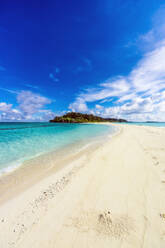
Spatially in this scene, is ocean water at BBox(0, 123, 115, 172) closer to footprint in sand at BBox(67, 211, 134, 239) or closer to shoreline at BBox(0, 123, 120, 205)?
shoreline at BBox(0, 123, 120, 205)

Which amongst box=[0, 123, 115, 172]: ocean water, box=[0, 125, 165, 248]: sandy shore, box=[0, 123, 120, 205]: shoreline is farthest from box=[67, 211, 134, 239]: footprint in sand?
box=[0, 123, 115, 172]: ocean water

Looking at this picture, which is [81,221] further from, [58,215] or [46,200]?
[46,200]

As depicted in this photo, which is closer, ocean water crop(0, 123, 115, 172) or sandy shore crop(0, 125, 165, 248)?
sandy shore crop(0, 125, 165, 248)

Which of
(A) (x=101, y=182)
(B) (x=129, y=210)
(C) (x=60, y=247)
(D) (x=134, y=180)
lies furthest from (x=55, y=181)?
(D) (x=134, y=180)

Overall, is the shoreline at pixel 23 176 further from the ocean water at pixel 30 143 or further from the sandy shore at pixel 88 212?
the ocean water at pixel 30 143

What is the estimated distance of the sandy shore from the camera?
1837 millimetres

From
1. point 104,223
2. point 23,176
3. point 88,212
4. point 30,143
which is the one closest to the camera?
point 104,223

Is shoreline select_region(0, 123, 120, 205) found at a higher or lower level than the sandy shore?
lower

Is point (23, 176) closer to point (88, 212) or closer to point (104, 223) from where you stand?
point (88, 212)

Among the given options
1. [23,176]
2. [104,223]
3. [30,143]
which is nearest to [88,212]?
[104,223]

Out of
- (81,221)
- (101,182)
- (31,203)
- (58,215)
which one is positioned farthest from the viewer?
(101,182)

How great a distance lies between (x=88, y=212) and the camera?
2.41m

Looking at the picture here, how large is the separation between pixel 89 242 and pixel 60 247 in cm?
54

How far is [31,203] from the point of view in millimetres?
2830
